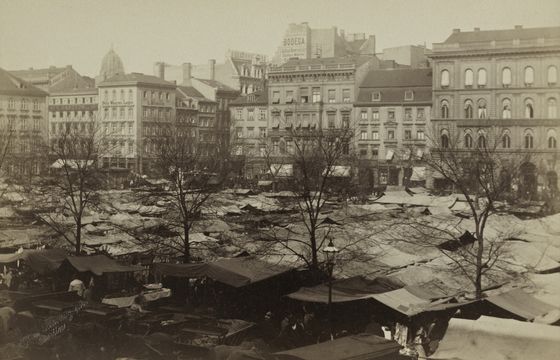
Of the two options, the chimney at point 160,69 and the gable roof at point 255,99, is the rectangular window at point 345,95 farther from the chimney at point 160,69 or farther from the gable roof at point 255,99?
the chimney at point 160,69

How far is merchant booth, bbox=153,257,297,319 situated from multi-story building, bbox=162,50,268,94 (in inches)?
2849

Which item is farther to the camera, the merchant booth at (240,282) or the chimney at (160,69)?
the chimney at (160,69)

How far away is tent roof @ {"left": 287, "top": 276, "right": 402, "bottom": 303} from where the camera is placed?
56.4ft

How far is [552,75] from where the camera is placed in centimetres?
4884

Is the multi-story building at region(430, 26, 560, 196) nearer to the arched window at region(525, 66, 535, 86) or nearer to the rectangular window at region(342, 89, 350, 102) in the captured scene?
the arched window at region(525, 66, 535, 86)

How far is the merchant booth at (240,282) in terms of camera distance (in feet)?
63.0

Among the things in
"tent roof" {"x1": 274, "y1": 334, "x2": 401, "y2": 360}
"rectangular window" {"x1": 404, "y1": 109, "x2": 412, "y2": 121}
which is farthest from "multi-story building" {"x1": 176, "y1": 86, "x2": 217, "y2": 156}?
"tent roof" {"x1": 274, "y1": 334, "x2": 401, "y2": 360}

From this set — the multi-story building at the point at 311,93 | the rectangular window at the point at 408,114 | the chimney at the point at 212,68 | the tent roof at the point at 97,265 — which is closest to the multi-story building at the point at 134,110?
the chimney at the point at 212,68

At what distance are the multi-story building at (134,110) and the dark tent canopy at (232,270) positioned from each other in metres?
58.4

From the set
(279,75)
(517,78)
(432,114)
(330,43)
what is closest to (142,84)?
(279,75)

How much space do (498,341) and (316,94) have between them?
58507 millimetres

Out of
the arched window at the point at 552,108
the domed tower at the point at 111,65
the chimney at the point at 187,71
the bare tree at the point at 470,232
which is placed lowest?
the bare tree at the point at 470,232

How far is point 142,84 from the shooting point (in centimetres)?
7906

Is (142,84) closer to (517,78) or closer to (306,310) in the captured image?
(517,78)
